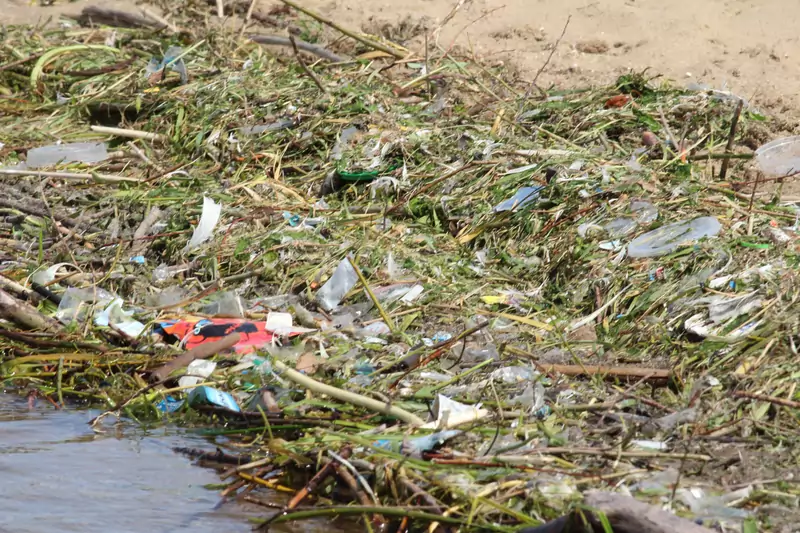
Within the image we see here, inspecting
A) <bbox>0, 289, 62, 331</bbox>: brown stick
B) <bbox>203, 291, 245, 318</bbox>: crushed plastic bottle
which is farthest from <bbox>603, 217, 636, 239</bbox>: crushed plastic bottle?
<bbox>0, 289, 62, 331</bbox>: brown stick

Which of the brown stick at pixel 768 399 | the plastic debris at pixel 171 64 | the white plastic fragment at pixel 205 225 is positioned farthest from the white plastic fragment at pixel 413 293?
the plastic debris at pixel 171 64

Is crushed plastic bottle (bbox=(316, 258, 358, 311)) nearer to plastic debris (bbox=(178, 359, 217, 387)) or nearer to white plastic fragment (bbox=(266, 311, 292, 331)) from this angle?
white plastic fragment (bbox=(266, 311, 292, 331))

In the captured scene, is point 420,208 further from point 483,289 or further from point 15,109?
point 15,109

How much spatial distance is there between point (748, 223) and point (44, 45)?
4.61 metres

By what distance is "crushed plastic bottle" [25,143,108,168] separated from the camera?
17.8 ft

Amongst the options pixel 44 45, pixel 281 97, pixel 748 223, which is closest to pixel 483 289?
→ pixel 748 223

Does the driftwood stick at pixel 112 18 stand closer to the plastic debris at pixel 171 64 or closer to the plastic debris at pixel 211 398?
the plastic debris at pixel 171 64

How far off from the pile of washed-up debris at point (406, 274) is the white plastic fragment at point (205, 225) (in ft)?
0.06

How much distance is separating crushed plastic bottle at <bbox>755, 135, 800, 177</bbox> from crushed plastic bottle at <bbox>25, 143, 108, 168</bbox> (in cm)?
330

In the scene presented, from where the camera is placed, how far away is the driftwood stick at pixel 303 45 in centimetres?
618

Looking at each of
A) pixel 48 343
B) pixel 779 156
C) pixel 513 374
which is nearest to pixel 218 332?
pixel 48 343

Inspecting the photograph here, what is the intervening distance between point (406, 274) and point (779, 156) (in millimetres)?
1896

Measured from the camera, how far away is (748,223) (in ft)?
13.4

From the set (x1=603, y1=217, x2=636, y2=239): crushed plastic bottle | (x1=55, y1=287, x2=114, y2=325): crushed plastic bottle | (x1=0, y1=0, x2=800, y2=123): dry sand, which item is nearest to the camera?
(x1=55, y1=287, x2=114, y2=325): crushed plastic bottle
